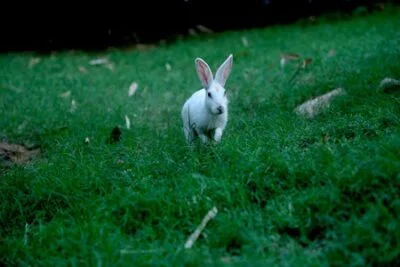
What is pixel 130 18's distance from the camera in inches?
496

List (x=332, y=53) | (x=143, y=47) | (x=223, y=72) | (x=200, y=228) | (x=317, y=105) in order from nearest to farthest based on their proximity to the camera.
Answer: (x=200, y=228) → (x=223, y=72) → (x=317, y=105) → (x=332, y=53) → (x=143, y=47)

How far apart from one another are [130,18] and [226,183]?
9.49 metres

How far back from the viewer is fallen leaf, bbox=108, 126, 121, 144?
578 cm

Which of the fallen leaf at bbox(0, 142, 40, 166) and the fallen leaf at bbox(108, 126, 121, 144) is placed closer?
the fallen leaf at bbox(0, 142, 40, 166)

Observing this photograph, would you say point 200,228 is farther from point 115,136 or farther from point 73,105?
point 73,105

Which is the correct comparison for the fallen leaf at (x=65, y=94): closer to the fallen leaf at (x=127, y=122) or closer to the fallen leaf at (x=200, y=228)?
the fallen leaf at (x=127, y=122)

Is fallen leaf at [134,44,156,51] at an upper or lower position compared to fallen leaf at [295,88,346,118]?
lower

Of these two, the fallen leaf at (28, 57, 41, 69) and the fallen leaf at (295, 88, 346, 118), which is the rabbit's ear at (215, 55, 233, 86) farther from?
the fallen leaf at (28, 57, 41, 69)

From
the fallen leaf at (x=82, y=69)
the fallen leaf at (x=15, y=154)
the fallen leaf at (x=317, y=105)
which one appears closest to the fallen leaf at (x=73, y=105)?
the fallen leaf at (x=15, y=154)

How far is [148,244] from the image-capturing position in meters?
3.43

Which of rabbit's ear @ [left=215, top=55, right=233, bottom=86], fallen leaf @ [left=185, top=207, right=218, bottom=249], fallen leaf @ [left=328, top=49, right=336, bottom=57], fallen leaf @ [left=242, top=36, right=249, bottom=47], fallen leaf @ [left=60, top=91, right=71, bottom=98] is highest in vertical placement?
rabbit's ear @ [left=215, top=55, right=233, bottom=86]

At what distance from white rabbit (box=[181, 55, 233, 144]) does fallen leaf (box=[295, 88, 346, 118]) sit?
1112 millimetres

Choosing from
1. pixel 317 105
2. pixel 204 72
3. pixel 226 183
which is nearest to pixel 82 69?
pixel 317 105

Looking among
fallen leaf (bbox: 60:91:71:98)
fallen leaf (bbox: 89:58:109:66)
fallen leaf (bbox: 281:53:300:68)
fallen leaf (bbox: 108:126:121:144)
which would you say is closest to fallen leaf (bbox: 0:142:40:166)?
fallen leaf (bbox: 108:126:121:144)
